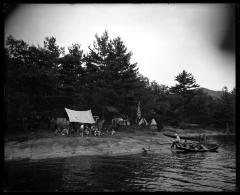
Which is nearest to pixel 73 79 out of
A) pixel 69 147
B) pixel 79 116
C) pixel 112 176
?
pixel 79 116

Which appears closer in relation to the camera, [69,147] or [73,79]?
[69,147]

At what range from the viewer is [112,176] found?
16453 mm

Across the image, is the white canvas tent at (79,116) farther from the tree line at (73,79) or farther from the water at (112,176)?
the water at (112,176)

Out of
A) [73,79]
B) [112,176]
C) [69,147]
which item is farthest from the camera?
[73,79]

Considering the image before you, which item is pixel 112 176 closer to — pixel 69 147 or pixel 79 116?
pixel 69 147

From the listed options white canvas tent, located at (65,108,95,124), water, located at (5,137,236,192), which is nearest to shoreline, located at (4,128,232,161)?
water, located at (5,137,236,192)

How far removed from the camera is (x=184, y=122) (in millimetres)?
76750

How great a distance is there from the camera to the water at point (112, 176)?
13586 millimetres

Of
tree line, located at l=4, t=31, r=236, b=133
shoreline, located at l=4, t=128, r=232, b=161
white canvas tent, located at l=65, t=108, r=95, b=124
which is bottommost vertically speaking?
shoreline, located at l=4, t=128, r=232, b=161

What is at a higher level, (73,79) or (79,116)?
(73,79)

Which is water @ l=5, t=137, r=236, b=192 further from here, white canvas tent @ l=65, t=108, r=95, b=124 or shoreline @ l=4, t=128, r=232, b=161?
white canvas tent @ l=65, t=108, r=95, b=124

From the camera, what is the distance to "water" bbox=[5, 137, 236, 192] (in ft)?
44.6

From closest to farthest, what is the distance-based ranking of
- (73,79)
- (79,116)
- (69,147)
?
(69,147)
(79,116)
(73,79)

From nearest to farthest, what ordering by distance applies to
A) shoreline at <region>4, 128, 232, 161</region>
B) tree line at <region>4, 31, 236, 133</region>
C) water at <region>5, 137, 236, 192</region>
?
Result: water at <region>5, 137, 236, 192</region>, shoreline at <region>4, 128, 232, 161</region>, tree line at <region>4, 31, 236, 133</region>
